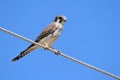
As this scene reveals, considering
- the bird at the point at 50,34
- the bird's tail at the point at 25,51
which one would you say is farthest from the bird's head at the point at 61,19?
the bird's tail at the point at 25,51

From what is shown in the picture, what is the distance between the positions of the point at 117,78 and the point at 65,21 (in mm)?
5454

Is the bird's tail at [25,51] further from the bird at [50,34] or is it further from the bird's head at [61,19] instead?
the bird's head at [61,19]

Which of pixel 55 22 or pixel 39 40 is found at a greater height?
pixel 55 22

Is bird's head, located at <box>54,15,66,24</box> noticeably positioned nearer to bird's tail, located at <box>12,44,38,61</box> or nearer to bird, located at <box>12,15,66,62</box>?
bird, located at <box>12,15,66,62</box>

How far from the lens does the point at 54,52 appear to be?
34.0 ft

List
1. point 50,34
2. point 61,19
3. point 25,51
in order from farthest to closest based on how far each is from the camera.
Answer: point 61,19
point 50,34
point 25,51

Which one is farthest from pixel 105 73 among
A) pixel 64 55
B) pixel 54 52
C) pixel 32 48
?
pixel 32 48

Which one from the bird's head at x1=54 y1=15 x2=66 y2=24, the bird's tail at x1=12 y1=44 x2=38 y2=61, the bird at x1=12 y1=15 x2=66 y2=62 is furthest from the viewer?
the bird's head at x1=54 y1=15 x2=66 y2=24

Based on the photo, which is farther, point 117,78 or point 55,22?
point 55,22

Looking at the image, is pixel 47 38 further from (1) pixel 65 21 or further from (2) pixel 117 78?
(2) pixel 117 78

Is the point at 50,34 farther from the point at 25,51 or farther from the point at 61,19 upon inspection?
the point at 25,51

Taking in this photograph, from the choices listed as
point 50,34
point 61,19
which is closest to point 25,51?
point 50,34

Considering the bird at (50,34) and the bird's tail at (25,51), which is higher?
the bird at (50,34)

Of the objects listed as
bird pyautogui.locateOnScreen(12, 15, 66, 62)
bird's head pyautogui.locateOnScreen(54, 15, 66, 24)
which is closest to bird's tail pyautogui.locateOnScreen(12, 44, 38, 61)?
bird pyautogui.locateOnScreen(12, 15, 66, 62)
